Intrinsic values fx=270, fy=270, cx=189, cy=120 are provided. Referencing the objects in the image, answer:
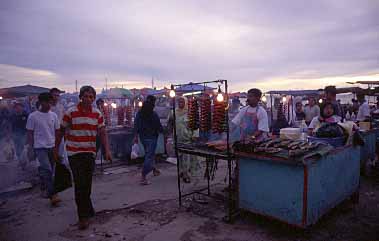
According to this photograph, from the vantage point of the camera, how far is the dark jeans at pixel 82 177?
4125mm

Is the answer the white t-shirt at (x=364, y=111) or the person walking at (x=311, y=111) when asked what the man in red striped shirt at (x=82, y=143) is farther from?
the white t-shirt at (x=364, y=111)

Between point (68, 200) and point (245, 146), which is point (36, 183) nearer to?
point (68, 200)

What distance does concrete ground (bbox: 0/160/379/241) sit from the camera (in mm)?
3940

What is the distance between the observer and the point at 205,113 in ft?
18.0

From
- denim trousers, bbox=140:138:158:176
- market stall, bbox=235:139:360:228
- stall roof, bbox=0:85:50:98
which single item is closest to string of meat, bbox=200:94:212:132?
market stall, bbox=235:139:360:228

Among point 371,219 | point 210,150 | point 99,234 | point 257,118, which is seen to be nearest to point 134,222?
point 99,234

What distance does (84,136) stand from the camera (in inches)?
163

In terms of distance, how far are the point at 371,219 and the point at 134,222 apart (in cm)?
387

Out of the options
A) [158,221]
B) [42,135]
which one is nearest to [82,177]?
[158,221]

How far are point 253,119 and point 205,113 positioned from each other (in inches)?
38.0

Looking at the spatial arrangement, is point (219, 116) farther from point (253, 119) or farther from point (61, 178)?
point (61, 178)

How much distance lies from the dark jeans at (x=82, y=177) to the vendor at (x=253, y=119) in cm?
278

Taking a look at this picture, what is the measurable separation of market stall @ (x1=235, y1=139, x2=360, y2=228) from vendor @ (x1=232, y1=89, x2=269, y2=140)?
61 centimetres

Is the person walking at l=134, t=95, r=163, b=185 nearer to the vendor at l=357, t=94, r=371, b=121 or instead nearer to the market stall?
the market stall
